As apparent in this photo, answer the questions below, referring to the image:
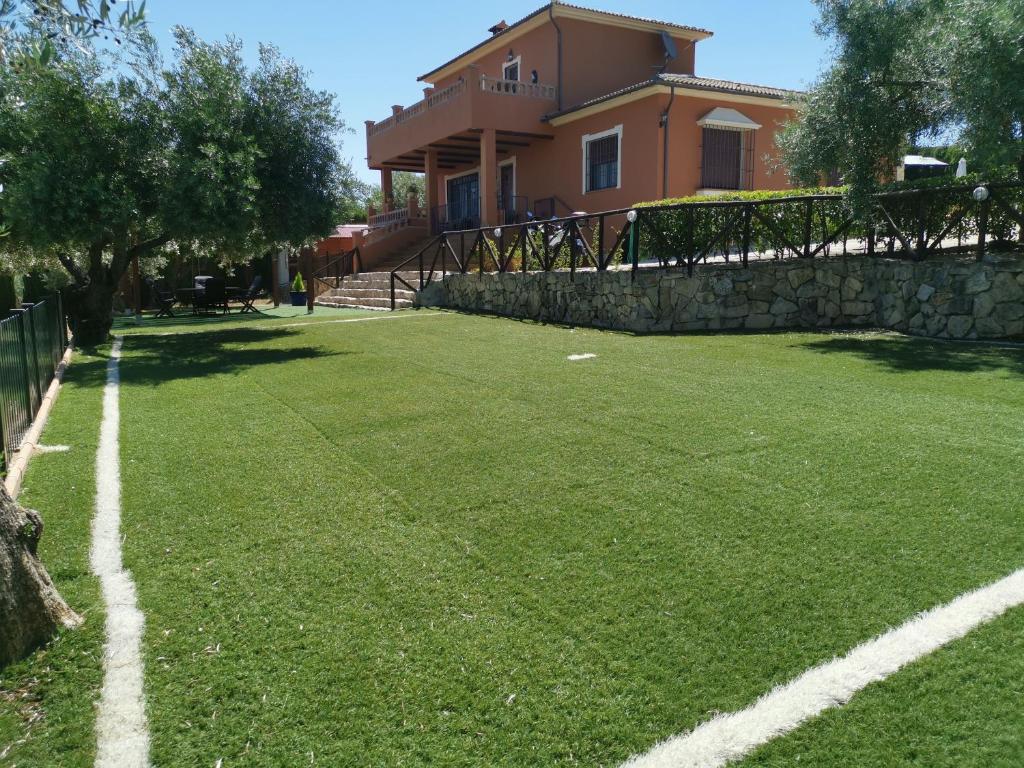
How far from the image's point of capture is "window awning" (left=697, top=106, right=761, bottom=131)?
19.4 m

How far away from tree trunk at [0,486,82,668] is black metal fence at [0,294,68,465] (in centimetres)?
253

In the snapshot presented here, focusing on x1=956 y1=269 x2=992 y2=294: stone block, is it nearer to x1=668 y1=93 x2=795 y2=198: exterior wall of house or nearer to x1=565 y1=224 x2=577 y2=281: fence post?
x1=565 y1=224 x2=577 y2=281: fence post

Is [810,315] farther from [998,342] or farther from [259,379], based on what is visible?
[259,379]

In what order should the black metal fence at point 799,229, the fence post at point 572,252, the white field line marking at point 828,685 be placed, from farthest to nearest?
the fence post at point 572,252 → the black metal fence at point 799,229 → the white field line marking at point 828,685

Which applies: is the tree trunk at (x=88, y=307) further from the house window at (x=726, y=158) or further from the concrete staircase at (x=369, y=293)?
the house window at (x=726, y=158)

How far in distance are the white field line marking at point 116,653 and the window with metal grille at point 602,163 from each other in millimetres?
18355

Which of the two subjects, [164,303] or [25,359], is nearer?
[25,359]

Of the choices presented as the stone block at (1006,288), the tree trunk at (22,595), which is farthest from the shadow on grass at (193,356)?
the stone block at (1006,288)

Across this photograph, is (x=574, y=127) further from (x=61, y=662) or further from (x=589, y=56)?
(x=61, y=662)

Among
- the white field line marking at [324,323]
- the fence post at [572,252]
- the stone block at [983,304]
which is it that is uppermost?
the fence post at [572,252]

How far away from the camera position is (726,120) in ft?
64.1

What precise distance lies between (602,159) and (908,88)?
37.8 ft

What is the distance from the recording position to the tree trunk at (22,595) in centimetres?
259

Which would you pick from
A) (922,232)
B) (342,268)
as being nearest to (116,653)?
(922,232)
